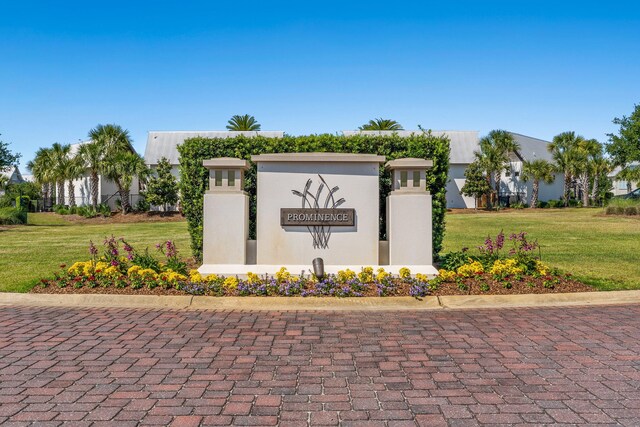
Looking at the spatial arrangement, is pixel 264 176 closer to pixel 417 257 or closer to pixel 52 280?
pixel 417 257

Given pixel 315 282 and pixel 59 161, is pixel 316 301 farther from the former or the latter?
pixel 59 161

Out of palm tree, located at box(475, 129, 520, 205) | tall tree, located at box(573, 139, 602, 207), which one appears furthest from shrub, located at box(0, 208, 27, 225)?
tall tree, located at box(573, 139, 602, 207)

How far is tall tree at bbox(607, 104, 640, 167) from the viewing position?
1633 inches

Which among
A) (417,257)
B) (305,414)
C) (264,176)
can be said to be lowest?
(305,414)

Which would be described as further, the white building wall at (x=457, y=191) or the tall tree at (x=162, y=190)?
the white building wall at (x=457, y=191)

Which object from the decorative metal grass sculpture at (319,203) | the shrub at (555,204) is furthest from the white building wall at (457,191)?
the decorative metal grass sculpture at (319,203)

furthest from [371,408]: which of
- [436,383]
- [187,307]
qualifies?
[187,307]

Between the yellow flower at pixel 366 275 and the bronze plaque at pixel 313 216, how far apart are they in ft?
3.63

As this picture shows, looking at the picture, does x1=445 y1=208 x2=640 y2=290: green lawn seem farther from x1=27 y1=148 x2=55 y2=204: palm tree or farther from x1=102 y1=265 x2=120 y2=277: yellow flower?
x1=27 y1=148 x2=55 y2=204: palm tree

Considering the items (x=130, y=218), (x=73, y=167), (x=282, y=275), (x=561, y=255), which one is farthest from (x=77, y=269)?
(x=73, y=167)

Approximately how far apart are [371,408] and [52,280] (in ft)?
24.7

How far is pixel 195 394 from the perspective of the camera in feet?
14.8

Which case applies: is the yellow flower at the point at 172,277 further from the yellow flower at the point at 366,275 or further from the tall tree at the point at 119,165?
the tall tree at the point at 119,165

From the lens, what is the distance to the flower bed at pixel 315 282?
8727 millimetres
